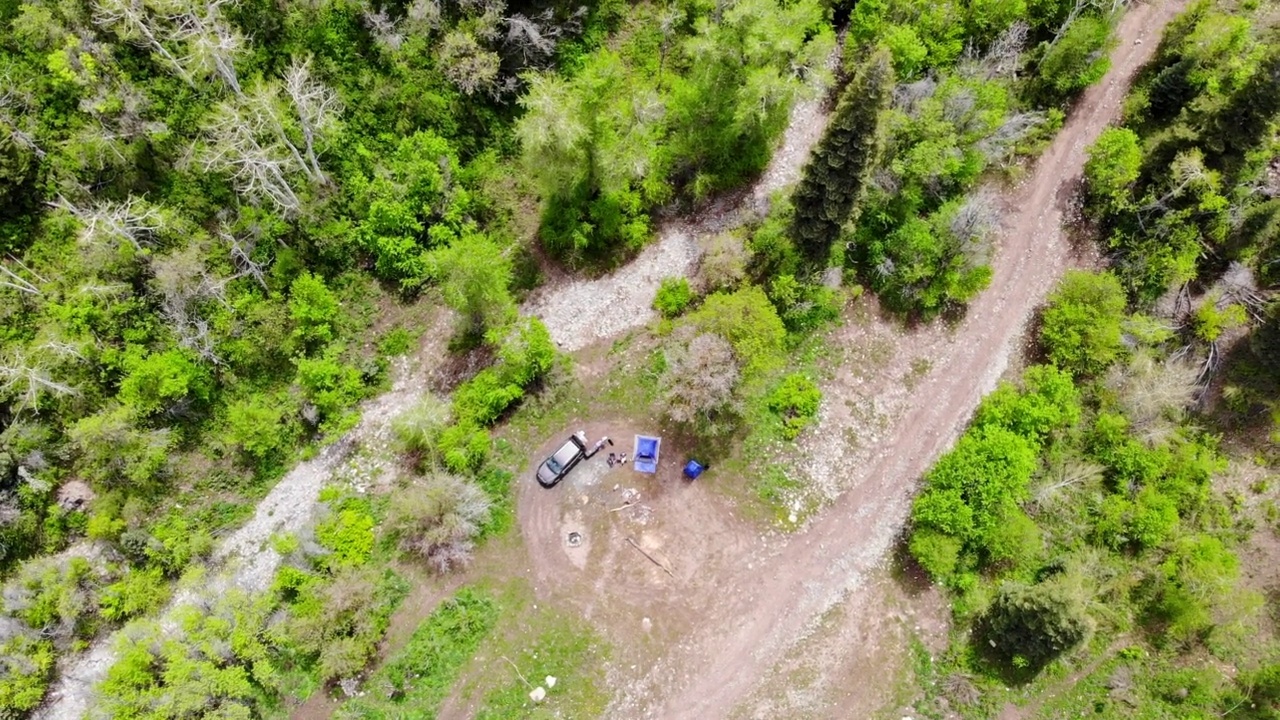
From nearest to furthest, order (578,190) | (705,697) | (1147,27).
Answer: (705,697) → (578,190) → (1147,27)

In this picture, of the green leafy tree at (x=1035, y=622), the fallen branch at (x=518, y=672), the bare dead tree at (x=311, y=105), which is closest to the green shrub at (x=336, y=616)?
the fallen branch at (x=518, y=672)

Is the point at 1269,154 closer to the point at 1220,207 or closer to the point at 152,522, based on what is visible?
the point at 1220,207

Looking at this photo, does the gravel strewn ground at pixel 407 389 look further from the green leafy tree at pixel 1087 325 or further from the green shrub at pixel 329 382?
the green leafy tree at pixel 1087 325

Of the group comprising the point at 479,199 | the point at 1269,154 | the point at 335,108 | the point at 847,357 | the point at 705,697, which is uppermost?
the point at 335,108

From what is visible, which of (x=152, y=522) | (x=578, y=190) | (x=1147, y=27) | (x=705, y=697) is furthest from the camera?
(x=1147, y=27)

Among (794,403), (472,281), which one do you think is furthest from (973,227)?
(472,281)

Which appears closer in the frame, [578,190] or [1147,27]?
[578,190]

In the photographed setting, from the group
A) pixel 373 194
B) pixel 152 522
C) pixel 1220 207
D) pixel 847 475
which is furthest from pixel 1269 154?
pixel 152 522
